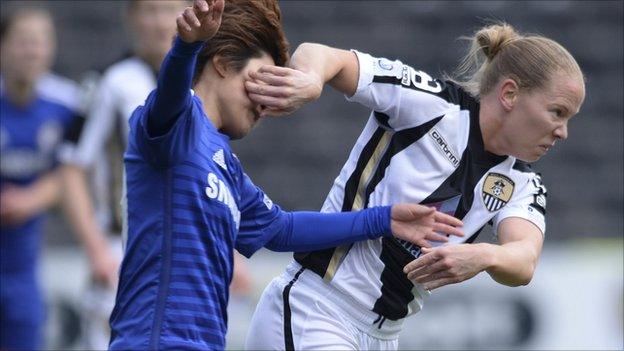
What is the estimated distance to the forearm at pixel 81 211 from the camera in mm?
6125

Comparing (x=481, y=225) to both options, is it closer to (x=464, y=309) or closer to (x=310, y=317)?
(x=310, y=317)

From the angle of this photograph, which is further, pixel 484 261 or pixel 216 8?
pixel 484 261

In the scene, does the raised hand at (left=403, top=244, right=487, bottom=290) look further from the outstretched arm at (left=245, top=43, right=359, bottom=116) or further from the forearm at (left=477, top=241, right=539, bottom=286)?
the outstretched arm at (left=245, top=43, right=359, bottom=116)

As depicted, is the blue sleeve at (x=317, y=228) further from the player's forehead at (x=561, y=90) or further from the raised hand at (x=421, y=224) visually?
the player's forehead at (x=561, y=90)

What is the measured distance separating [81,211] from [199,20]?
3511mm

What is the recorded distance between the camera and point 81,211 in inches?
247

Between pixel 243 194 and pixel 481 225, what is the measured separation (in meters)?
0.85

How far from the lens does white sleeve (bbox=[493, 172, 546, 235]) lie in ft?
12.8

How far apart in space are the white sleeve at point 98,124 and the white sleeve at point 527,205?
8.77 ft

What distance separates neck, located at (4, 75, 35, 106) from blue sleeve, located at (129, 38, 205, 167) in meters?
3.93

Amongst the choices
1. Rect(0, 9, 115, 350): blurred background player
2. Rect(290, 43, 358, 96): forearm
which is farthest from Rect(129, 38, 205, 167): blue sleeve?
Rect(0, 9, 115, 350): blurred background player

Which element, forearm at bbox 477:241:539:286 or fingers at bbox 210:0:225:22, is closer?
fingers at bbox 210:0:225:22

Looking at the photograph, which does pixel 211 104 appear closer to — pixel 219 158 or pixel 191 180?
pixel 219 158

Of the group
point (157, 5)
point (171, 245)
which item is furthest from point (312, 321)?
point (157, 5)
